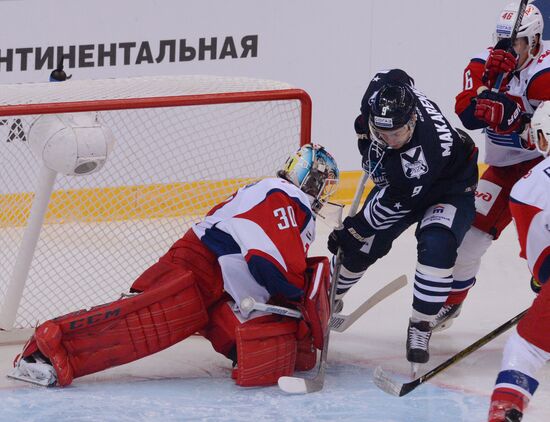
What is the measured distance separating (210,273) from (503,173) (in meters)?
1.03

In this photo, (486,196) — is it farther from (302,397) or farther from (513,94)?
(302,397)

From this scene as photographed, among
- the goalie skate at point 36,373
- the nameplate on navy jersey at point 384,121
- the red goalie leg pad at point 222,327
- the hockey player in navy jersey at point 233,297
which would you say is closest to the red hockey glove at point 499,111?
the nameplate on navy jersey at point 384,121

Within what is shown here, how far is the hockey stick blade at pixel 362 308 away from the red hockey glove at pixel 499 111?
75 centimetres

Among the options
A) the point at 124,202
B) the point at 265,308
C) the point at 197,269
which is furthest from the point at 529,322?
the point at 124,202

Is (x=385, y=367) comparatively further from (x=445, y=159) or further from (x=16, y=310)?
(x=16, y=310)

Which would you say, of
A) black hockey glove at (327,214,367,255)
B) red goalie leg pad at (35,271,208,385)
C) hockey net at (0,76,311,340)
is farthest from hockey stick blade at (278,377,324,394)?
hockey net at (0,76,311,340)

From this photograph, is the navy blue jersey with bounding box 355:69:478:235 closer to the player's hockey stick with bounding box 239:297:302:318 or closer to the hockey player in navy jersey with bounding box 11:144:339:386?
the hockey player in navy jersey with bounding box 11:144:339:386

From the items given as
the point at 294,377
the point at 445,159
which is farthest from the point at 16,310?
the point at 445,159

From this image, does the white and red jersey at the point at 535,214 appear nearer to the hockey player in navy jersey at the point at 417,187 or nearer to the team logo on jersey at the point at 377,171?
the hockey player in navy jersey at the point at 417,187

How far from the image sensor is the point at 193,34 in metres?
5.46

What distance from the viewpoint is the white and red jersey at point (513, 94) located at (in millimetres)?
3857

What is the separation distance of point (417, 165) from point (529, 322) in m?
0.82

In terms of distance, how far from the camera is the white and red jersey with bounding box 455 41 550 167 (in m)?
3.86

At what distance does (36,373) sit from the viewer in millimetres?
3633
